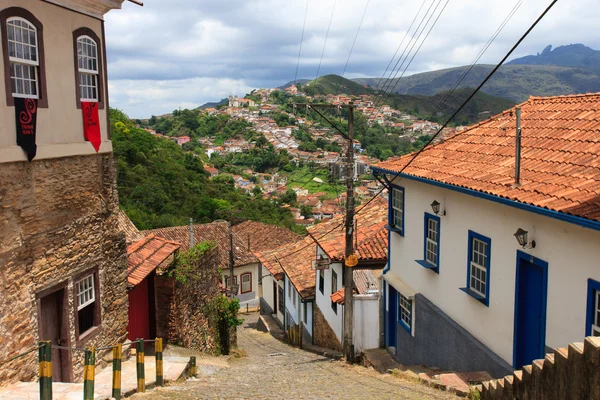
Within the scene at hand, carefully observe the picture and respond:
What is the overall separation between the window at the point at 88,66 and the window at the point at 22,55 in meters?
0.98

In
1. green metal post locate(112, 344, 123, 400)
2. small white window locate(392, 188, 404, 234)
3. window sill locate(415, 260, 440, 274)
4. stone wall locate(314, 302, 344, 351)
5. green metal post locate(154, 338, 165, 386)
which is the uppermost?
small white window locate(392, 188, 404, 234)

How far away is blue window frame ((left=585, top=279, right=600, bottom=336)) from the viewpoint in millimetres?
6816

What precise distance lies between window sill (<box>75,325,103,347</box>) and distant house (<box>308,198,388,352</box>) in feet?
23.6

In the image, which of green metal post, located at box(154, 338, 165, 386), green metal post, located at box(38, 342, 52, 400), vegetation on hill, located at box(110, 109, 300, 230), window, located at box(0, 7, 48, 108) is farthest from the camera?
vegetation on hill, located at box(110, 109, 300, 230)

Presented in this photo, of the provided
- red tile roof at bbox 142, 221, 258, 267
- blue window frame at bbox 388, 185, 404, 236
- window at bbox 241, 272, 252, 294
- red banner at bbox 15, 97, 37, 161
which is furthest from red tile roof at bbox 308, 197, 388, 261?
window at bbox 241, 272, 252, 294

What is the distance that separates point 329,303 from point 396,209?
638 cm

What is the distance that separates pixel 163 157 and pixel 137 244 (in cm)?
3414

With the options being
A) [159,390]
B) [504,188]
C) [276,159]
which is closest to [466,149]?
[504,188]

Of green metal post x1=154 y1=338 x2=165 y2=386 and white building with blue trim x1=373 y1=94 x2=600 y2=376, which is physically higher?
white building with blue trim x1=373 y1=94 x2=600 y2=376

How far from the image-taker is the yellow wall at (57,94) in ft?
26.3

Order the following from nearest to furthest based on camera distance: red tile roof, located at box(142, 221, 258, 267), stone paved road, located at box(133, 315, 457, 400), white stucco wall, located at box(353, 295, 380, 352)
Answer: stone paved road, located at box(133, 315, 457, 400) < white stucco wall, located at box(353, 295, 380, 352) < red tile roof, located at box(142, 221, 258, 267)

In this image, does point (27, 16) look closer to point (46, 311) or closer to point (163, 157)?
Answer: point (46, 311)

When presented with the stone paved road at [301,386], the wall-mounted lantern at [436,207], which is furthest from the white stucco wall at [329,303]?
the wall-mounted lantern at [436,207]

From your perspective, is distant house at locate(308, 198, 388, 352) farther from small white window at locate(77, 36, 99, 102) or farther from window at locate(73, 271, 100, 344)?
small white window at locate(77, 36, 99, 102)
